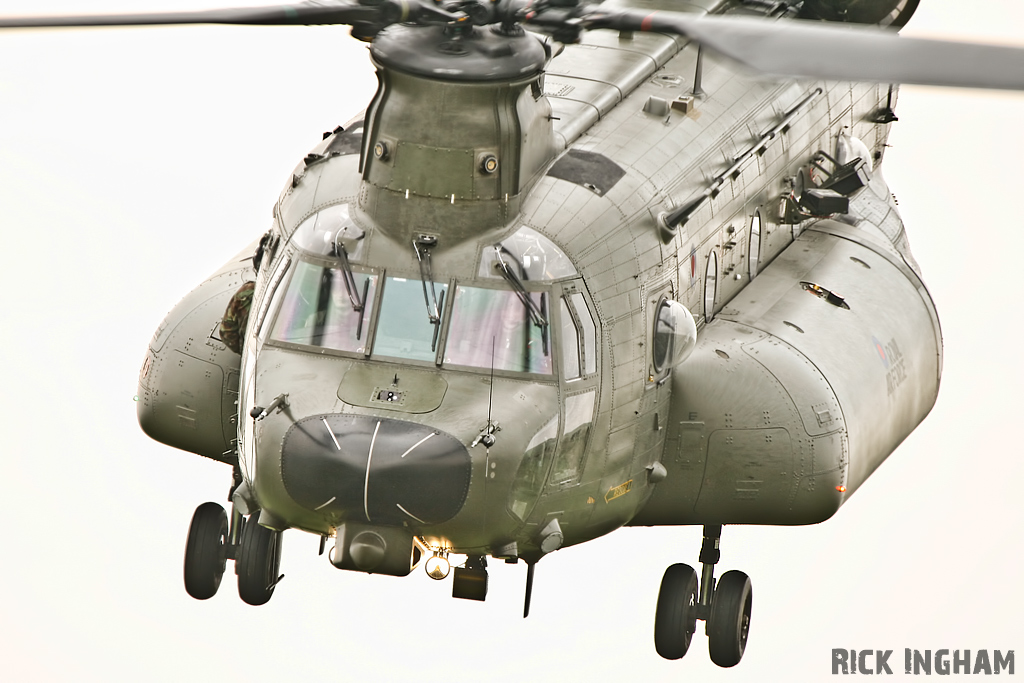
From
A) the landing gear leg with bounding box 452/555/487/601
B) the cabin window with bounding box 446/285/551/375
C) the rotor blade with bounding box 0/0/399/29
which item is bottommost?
the landing gear leg with bounding box 452/555/487/601

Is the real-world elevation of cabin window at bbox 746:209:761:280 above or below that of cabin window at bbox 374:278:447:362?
above

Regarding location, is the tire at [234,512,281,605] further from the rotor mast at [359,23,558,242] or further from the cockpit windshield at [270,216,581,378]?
the rotor mast at [359,23,558,242]

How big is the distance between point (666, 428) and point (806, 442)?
1.12 metres

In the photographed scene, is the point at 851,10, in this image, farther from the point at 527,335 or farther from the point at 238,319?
the point at 238,319

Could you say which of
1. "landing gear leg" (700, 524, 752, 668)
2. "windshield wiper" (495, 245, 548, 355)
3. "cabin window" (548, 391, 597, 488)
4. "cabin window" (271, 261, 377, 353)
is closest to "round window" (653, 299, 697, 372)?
"cabin window" (548, 391, 597, 488)

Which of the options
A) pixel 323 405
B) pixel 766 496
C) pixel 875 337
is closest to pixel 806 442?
pixel 766 496

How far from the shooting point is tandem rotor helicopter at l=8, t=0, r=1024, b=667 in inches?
618

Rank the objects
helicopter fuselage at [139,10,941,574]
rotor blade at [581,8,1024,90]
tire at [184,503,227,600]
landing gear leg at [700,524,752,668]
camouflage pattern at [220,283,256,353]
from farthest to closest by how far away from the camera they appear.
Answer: tire at [184,503,227,600] → landing gear leg at [700,524,752,668] → camouflage pattern at [220,283,256,353] → helicopter fuselage at [139,10,941,574] → rotor blade at [581,8,1024,90]

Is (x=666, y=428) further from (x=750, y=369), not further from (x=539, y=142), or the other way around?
(x=539, y=142)

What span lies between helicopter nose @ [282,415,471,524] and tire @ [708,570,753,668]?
3.31 meters

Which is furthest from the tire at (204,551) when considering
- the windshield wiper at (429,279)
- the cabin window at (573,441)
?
the cabin window at (573,441)

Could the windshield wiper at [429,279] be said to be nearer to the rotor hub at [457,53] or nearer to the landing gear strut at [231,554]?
the rotor hub at [457,53]

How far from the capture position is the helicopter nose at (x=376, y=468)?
15562 millimetres

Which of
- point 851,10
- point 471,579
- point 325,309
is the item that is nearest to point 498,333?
point 325,309
